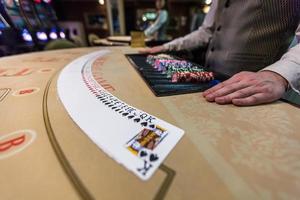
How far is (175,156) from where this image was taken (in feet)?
0.95

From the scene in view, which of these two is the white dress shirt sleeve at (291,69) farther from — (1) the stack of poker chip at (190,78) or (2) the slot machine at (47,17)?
(2) the slot machine at (47,17)

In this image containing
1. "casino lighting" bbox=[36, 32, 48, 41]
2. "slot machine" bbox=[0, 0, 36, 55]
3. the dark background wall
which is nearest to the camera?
"slot machine" bbox=[0, 0, 36, 55]

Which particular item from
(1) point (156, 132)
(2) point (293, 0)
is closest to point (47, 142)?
(1) point (156, 132)

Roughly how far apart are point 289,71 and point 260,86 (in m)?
0.13

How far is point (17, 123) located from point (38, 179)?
0.64ft

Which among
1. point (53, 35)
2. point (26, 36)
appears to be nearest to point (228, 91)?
point (26, 36)

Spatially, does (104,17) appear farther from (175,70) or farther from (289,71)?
(289,71)

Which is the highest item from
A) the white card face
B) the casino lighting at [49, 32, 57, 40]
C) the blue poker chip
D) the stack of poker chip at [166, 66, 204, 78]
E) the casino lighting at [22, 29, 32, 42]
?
the white card face

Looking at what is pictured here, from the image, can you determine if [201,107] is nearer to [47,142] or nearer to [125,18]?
[47,142]

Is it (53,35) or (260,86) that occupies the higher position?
(260,86)

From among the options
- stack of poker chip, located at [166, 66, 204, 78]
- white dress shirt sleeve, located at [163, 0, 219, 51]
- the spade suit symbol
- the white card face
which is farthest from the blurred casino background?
the spade suit symbol

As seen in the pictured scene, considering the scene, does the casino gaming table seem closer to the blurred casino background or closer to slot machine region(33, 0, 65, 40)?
the blurred casino background

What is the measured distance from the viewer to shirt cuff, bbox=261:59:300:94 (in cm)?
51

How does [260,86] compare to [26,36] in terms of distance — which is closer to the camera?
[260,86]
